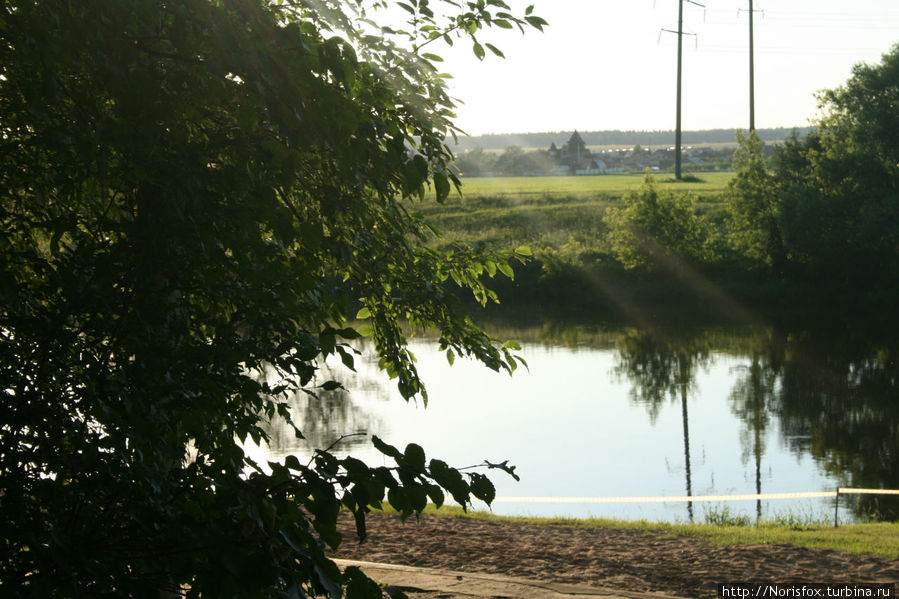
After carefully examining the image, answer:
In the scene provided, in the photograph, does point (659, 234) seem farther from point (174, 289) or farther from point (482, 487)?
point (482, 487)

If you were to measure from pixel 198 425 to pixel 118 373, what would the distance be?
464 mm

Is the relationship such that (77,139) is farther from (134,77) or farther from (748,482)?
(748,482)

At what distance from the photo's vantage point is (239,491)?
1.86 meters

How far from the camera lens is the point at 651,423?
18.4m

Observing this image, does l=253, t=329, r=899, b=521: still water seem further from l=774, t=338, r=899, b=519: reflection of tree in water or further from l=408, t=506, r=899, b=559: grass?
l=408, t=506, r=899, b=559: grass

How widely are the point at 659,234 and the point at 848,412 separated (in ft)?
73.6

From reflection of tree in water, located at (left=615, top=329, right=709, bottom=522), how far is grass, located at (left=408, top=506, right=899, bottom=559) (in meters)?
6.31

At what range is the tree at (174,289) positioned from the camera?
1951 mm

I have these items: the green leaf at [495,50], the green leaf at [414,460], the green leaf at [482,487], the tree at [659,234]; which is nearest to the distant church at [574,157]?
the tree at [659,234]

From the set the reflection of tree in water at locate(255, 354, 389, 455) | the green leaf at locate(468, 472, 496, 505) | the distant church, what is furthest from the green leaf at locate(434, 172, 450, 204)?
the distant church

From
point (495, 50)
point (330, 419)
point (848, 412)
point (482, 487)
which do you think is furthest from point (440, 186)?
point (848, 412)

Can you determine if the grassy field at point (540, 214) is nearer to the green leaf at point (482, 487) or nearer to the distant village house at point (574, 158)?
the green leaf at point (482, 487)

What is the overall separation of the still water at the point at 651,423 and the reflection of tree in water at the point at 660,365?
0.06 meters

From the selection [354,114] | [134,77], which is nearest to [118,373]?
[134,77]
